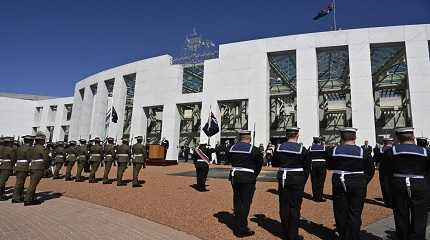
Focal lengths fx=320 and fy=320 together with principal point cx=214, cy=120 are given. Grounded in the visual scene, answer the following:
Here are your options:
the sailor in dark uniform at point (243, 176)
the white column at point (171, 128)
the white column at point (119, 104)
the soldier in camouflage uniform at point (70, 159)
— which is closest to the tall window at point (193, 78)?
the white column at point (171, 128)

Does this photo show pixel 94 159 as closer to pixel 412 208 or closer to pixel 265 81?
pixel 412 208

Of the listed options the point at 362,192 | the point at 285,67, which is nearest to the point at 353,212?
the point at 362,192

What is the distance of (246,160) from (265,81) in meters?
23.6

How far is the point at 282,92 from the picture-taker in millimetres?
38438

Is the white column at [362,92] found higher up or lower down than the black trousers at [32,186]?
higher up

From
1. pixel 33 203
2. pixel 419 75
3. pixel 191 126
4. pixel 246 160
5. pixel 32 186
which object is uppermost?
pixel 419 75

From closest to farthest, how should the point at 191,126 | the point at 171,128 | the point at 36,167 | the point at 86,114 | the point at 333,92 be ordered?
the point at 36,167 → the point at 171,128 → the point at 333,92 → the point at 86,114 → the point at 191,126

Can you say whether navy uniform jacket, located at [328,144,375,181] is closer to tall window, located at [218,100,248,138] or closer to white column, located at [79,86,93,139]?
tall window, located at [218,100,248,138]

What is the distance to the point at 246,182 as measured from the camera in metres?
5.99

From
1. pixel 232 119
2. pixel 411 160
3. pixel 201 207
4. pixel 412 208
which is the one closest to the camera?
pixel 412 208

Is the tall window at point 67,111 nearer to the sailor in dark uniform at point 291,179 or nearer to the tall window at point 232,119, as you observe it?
the tall window at point 232,119

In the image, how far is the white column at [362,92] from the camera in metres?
25.2

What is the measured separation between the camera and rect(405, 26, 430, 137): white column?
2428 cm

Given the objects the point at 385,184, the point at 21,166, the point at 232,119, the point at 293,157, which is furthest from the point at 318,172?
the point at 232,119
